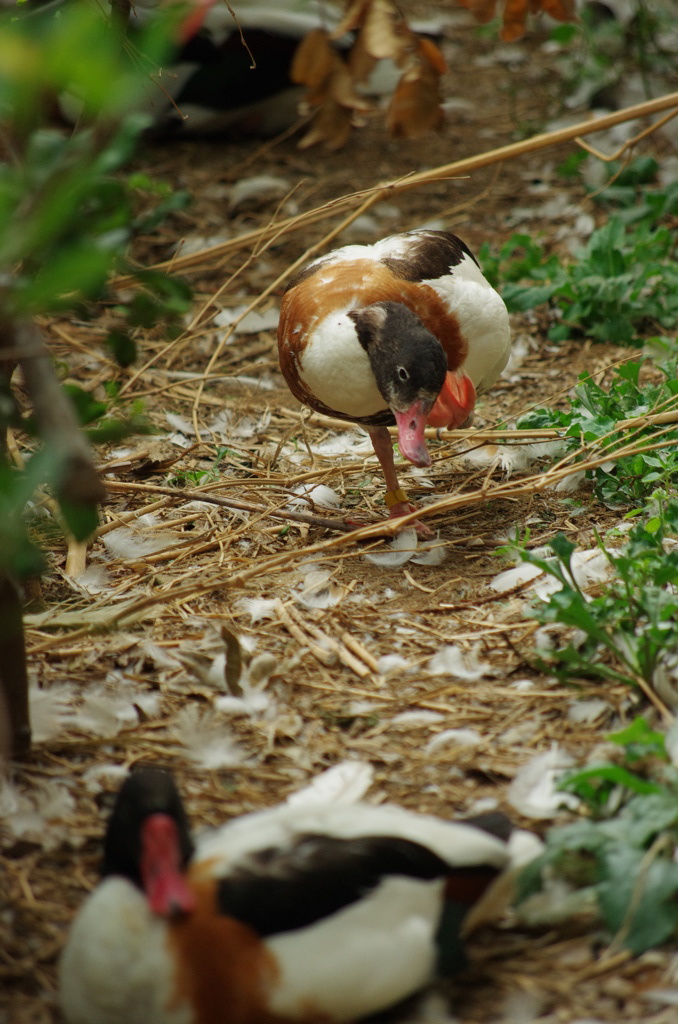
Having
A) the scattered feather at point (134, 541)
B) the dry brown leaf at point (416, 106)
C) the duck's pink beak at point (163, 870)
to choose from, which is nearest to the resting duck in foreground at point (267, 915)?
the duck's pink beak at point (163, 870)

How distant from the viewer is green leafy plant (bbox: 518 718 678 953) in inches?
57.3

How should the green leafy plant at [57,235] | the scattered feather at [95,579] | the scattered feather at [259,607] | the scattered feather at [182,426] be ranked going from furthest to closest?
the scattered feather at [182,426] → the scattered feather at [95,579] → the scattered feather at [259,607] → the green leafy plant at [57,235]

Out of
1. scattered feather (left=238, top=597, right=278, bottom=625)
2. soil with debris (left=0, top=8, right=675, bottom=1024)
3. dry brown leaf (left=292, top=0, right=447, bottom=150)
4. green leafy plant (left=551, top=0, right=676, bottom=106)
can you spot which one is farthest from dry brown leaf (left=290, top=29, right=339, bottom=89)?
scattered feather (left=238, top=597, right=278, bottom=625)

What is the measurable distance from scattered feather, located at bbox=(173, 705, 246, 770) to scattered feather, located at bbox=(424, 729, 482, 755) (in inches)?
14.4

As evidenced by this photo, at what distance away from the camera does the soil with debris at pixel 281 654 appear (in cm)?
153

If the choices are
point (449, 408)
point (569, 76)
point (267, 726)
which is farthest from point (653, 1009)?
point (569, 76)

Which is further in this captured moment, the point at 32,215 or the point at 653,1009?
the point at 653,1009

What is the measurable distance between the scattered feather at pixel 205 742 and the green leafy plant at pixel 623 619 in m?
0.66

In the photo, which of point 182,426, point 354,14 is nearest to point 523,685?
point 182,426

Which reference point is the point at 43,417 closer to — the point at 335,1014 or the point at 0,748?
the point at 0,748

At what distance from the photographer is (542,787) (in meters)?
1.78

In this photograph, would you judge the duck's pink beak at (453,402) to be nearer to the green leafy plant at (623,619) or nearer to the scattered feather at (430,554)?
the scattered feather at (430,554)

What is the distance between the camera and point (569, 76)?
20.1 feet

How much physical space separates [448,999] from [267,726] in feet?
2.29
